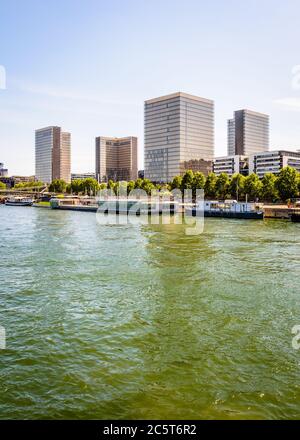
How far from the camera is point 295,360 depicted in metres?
10.7

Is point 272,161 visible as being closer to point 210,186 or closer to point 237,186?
point 210,186

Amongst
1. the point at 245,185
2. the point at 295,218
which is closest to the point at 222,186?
the point at 245,185

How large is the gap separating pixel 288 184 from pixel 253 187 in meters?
8.57

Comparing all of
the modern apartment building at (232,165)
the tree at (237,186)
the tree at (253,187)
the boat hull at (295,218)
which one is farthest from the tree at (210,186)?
the modern apartment building at (232,165)

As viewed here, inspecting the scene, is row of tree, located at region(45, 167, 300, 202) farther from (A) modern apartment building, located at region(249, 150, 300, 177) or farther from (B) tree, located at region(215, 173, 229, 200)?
(A) modern apartment building, located at region(249, 150, 300, 177)

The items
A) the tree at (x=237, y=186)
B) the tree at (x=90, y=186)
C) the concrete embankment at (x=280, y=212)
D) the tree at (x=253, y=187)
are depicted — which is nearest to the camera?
the concrete embankment at (x=280, y=212)

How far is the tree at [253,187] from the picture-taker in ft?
300

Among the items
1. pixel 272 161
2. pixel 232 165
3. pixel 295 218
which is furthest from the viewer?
pixel 232 165

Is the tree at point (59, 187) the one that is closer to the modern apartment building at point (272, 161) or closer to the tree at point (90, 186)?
the tree at point (90, 186)

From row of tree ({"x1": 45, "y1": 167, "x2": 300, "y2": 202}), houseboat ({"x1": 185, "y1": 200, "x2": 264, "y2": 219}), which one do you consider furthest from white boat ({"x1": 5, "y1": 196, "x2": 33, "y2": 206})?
houseboat ({"x1": 185, "y1": 200, "x2": 264, "y2": 219})

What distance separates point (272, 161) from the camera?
151 m

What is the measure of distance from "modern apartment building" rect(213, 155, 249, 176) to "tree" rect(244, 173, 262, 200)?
7058 centimetres

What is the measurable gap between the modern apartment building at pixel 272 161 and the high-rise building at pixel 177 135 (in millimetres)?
27478
